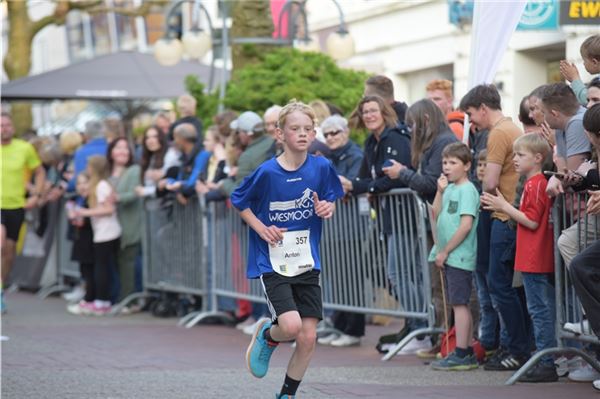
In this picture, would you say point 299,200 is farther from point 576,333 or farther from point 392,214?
point 392,214

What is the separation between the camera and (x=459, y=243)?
991 centimetres

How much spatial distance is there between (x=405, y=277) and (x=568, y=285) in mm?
2105

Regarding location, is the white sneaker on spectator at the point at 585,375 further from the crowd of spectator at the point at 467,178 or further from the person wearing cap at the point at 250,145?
the person wearing cap at the point at 250,145

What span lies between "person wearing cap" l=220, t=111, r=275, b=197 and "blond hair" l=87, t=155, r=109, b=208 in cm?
299

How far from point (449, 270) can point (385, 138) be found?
1595mm

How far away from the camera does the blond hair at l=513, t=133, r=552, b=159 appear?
9.12 metres

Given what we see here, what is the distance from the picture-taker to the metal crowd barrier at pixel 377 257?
A: 10820mm

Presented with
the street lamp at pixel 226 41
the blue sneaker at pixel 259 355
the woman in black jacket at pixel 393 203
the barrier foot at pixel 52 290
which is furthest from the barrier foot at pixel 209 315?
the blue sneaker at pixel 259 355

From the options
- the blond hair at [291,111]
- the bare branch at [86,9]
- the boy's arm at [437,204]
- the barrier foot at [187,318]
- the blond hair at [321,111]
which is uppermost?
the bare branch at [86,9]

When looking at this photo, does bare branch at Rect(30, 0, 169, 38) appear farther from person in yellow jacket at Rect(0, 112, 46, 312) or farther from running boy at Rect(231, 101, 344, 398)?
running boy at Rect(231, 101, 344, 398)

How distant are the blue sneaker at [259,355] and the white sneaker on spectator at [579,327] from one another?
2035 mm

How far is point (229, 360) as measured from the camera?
10.9 m

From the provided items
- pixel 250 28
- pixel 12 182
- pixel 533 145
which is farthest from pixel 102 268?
pixel 533 145

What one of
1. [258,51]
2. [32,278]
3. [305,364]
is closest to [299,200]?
[305,364]
